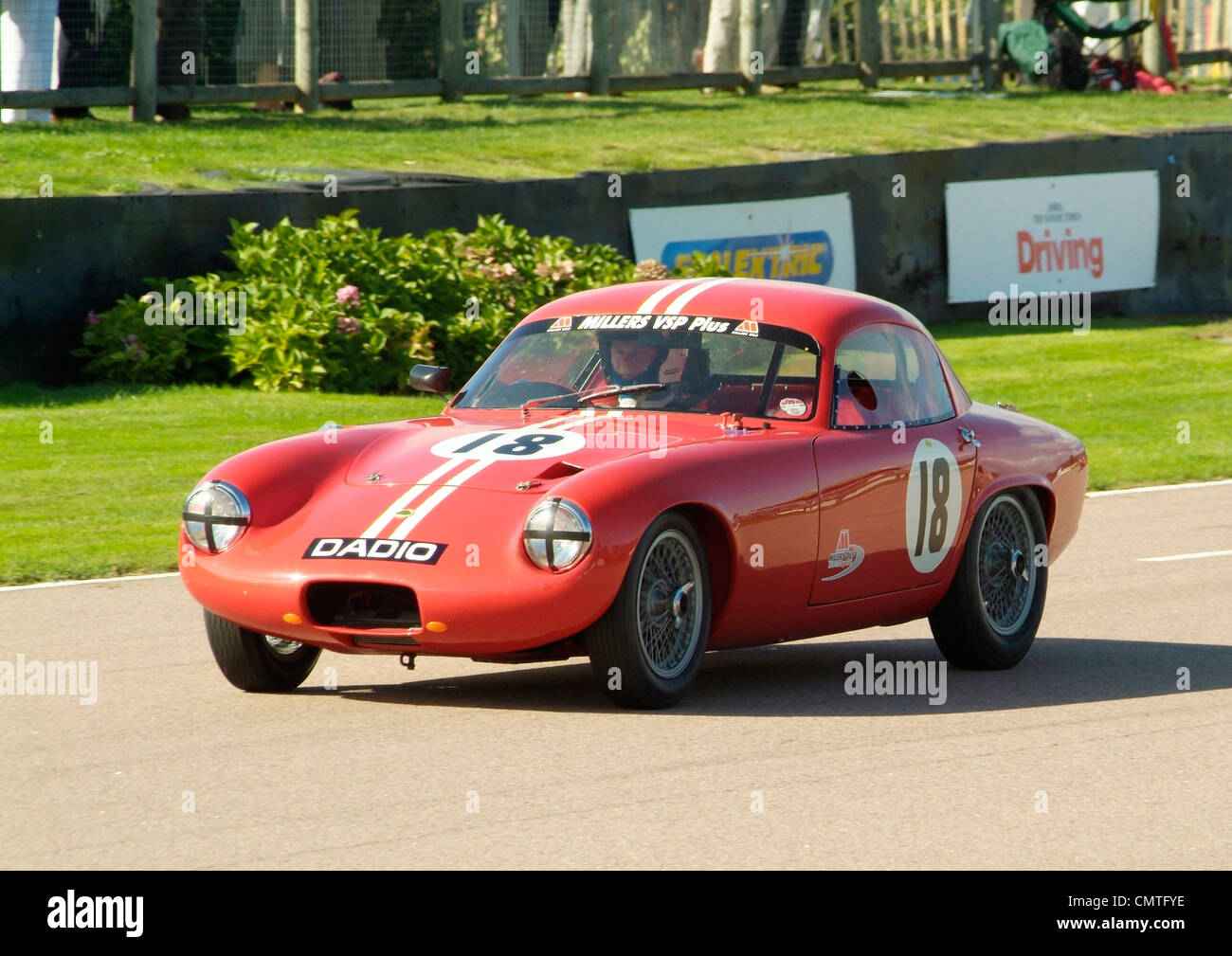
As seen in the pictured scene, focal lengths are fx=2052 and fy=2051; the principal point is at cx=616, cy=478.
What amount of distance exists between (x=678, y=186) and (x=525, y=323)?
1149cm

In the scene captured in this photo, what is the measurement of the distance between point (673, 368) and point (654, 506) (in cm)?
124

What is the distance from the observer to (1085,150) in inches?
898

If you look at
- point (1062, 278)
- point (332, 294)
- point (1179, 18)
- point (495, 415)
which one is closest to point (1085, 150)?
point (1062, 278)

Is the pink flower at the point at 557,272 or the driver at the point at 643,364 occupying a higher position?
the driver at the point at 643,364

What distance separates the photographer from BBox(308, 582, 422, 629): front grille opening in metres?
6.84

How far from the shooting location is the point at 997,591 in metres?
8.45

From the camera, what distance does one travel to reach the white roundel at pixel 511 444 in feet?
23.7

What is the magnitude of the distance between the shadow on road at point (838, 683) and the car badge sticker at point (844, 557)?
458 millimetres

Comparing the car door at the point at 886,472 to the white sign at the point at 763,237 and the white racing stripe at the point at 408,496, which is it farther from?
the white sign at the point at 763,237

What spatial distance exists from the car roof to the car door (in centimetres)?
9

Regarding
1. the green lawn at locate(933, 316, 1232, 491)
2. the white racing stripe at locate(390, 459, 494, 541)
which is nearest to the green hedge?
the green lawn at locate(933, 316, 1232, 491)

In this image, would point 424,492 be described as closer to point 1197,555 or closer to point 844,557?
point 844,557

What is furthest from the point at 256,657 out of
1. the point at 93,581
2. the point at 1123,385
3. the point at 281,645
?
the point at 1123,385

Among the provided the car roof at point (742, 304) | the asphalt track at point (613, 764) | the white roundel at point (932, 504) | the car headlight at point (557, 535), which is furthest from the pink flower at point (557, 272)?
the car headlight at point (557, 535)
